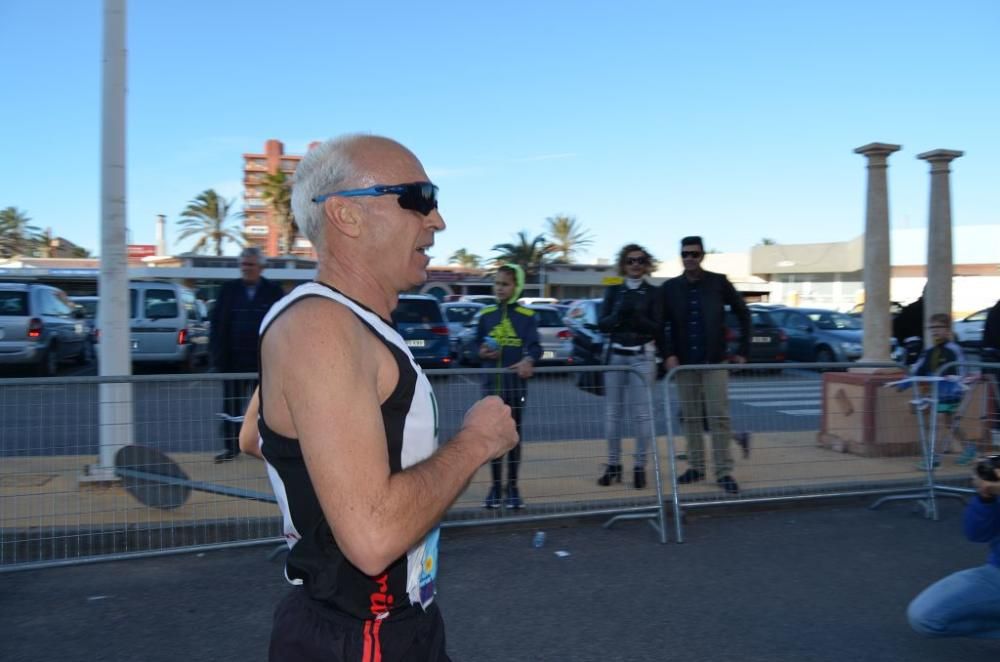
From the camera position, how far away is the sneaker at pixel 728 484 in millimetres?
6266

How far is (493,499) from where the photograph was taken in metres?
5.80

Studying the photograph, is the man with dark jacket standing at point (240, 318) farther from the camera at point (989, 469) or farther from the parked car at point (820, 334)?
the parked car at point (820, 334)

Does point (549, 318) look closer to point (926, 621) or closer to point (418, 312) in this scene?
point (418, 312)

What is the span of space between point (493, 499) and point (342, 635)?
4.16 m

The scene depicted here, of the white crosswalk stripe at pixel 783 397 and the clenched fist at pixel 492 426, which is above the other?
the clenched fist at pixel 492 426

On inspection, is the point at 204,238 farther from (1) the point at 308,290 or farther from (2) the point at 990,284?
(1) the point at 308,290

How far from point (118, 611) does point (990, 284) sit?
46244mm

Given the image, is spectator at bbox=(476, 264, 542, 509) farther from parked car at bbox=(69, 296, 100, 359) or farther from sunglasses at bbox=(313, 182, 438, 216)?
parked car at bbox=(69, 296, 100, 359)

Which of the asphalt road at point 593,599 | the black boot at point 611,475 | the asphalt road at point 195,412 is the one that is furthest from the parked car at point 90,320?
the black boot at point 611,475

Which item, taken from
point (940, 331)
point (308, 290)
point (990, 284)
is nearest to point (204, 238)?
point (990, 284)

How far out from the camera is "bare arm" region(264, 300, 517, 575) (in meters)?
1.47

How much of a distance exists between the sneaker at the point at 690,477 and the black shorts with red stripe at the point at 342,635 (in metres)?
4.85

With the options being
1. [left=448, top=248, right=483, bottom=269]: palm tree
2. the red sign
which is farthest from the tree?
[left=448, top=248, right=483, bottom=269]: palm tree

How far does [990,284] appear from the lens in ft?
137
